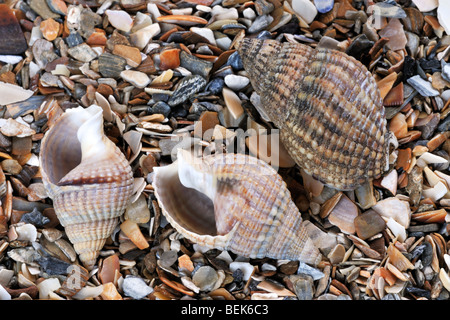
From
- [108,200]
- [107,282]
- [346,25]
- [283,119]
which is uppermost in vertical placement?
[346,25]

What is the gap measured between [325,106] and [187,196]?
1.32ft

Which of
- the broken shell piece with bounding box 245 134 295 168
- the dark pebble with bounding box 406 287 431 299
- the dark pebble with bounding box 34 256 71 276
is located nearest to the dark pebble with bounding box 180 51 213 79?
the broken shell piece with bounding box 245 134 295 168

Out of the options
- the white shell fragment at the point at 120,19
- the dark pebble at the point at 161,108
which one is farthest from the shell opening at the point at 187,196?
the white shell fragment at the point at 120,19

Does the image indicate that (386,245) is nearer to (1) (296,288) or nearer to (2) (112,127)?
(1) (296,288)

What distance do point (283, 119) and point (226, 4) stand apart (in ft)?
1.23

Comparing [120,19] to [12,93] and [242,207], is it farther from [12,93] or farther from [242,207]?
[242,207]

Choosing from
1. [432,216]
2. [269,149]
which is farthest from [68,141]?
[432,216]

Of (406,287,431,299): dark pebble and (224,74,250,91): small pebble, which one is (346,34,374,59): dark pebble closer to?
(224,74,250,91): small pebble

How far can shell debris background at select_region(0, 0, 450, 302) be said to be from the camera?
1203mm

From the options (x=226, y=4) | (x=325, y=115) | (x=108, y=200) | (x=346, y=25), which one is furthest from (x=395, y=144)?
(x=108, y=200)

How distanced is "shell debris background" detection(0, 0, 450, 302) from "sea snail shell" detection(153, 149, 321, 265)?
47 millimetres

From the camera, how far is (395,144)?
1.28 metres

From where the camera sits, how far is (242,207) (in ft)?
3.69

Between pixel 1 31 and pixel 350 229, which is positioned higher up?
pixel 1 31
